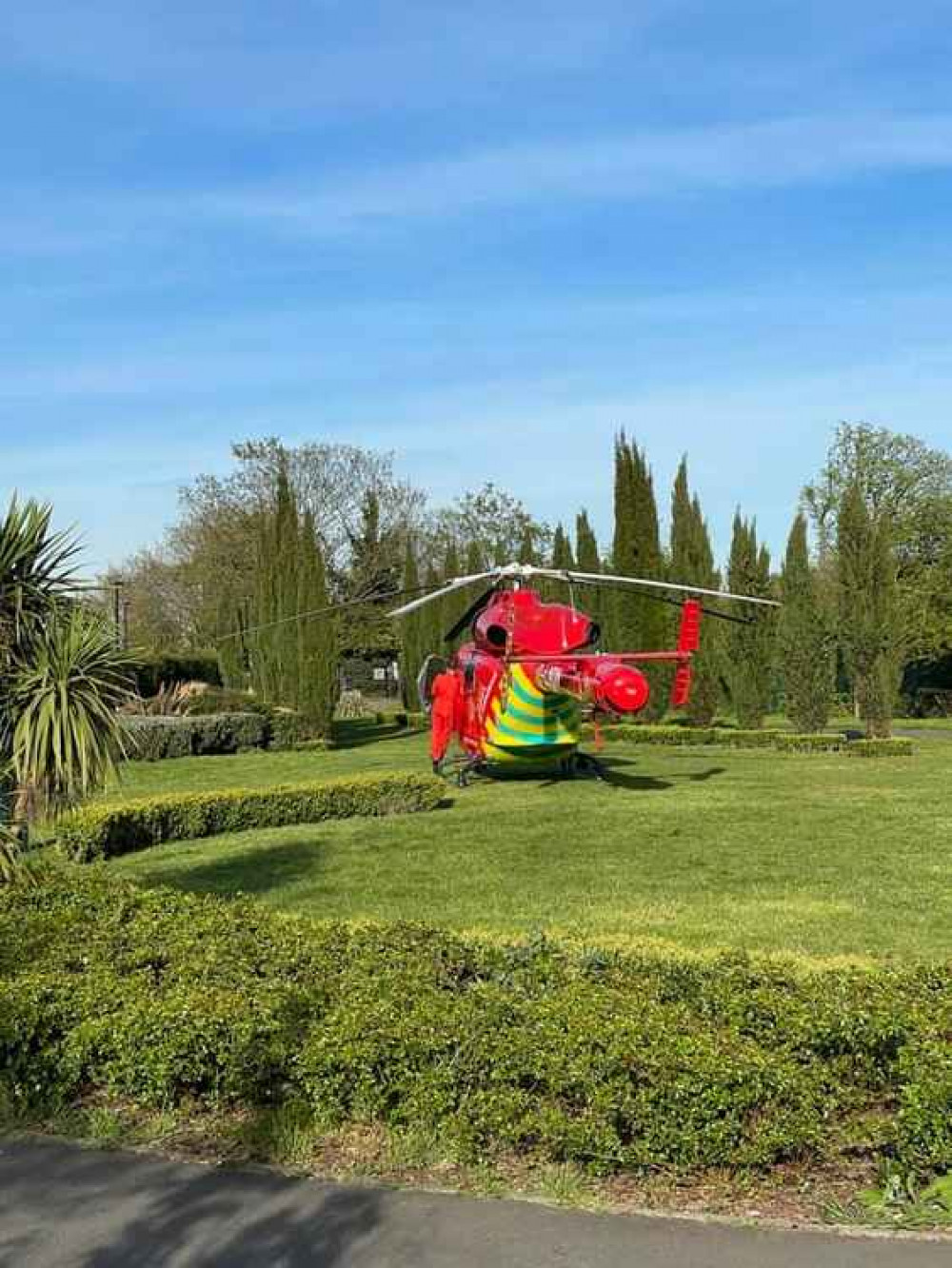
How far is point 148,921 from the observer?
20.6 ft

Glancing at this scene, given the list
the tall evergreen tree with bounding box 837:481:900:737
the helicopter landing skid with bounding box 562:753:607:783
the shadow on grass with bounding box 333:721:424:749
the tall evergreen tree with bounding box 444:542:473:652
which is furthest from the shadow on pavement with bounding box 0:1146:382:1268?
the tall evergreen tree with bounding box 444:542:473:652

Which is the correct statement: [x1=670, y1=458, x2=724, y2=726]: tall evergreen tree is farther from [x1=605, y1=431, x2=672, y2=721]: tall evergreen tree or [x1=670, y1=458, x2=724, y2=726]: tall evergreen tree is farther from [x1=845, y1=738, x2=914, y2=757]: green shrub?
[x1=845, y1=738, x2=914, y2=757]: green shrub

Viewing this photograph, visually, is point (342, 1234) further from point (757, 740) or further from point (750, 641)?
point (750, 641)

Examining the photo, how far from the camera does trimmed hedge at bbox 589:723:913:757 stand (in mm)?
23234

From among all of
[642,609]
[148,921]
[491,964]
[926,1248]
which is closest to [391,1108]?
[491,964]

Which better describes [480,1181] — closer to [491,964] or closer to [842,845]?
[491,964]

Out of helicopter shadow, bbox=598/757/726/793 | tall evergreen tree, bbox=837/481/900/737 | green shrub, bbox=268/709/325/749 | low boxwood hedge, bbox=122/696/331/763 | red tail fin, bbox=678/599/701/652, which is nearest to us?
red tail fin, bbox=678/599/701/652

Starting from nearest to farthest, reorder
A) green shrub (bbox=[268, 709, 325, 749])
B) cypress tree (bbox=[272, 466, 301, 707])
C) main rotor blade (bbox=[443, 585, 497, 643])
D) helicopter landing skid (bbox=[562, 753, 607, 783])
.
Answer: main rotor blade (bbox=[443, 585, 497, 643]), helicopter landing skid (bbox=[562, 753, 607, 783]), green shrub (bbox=[268, 709, 325, 749]), cypress tree (bbox=[272, 466, 301, 707])

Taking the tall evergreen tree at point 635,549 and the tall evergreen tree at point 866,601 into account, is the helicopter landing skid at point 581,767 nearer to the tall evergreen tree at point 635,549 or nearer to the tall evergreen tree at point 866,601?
the tall evergreen tree at point 866,601

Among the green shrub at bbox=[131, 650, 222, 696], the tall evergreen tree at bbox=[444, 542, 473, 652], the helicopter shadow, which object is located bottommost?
the helicopter shadow

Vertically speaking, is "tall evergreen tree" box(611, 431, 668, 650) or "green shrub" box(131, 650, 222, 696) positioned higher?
"tall evergreen tree" box(611, 431, 668, 650)

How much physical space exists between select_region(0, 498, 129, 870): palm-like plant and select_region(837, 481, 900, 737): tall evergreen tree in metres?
20.3

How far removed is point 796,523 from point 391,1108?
938 inches

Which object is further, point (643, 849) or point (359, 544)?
point (359, 544)
